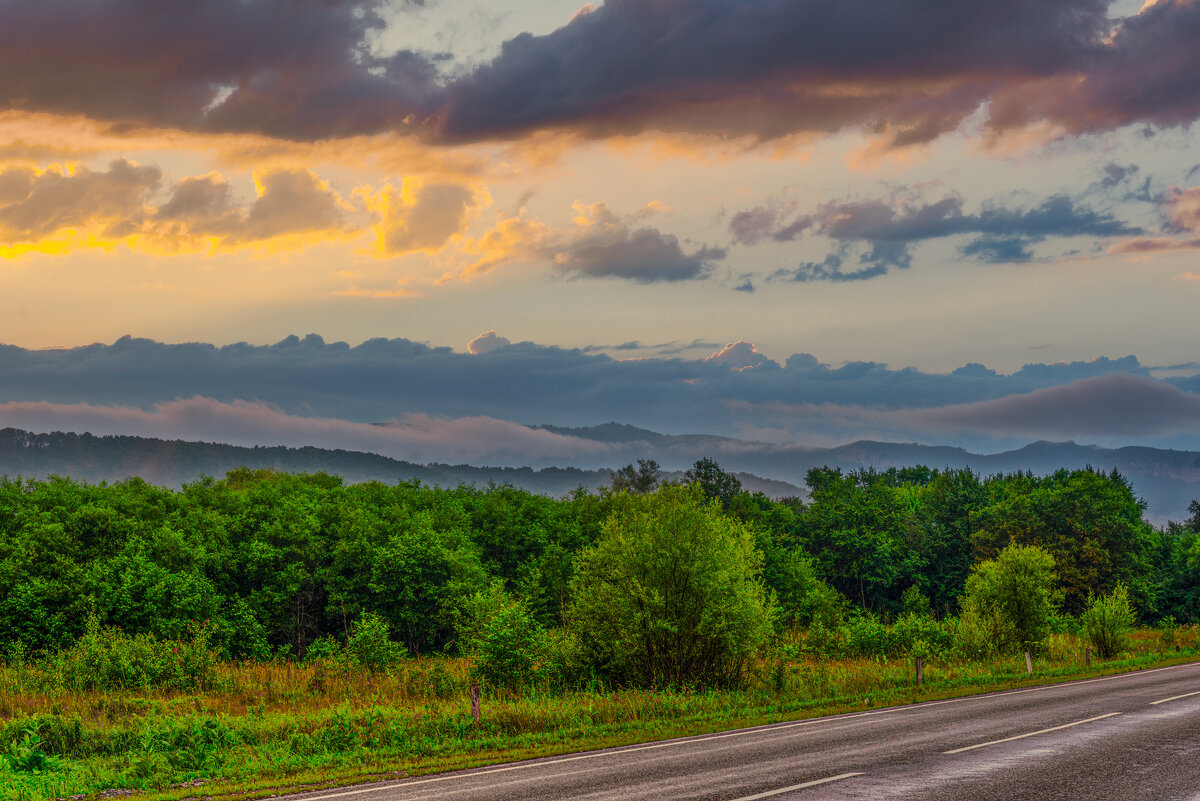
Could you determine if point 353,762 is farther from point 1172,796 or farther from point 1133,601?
point 1133,601

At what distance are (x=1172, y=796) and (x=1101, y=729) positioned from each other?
9205mm

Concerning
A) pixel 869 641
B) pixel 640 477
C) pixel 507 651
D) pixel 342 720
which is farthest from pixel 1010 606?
pixel 640 477

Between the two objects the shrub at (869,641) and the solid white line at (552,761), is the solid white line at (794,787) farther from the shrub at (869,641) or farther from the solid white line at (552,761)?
the shrub at (869,641)

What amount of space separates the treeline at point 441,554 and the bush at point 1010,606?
3116 millimetres

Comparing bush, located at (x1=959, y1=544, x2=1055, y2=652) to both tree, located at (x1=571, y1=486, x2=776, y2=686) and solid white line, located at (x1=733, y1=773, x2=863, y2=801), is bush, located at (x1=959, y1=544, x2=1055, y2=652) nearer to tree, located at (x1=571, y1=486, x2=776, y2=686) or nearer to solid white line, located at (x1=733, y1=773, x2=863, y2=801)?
tree, located at (x1=571, y1=486, x2=776, y2=686)

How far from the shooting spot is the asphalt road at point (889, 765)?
16.8 metres

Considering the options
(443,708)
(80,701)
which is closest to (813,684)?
(443,708)

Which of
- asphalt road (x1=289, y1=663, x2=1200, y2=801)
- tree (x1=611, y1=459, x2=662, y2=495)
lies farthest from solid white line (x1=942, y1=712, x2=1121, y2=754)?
tree (x1=611, y1=459, x2=662, y2=495)

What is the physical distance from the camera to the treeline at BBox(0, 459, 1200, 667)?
55719 millimetres

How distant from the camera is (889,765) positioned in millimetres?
19531

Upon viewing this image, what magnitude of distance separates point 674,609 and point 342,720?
17.4 metres

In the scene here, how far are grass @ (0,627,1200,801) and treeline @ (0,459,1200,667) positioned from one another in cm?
482

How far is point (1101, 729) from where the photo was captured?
24.4m

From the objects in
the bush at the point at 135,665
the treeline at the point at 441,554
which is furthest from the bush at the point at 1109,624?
the bush at the point at 135,665
